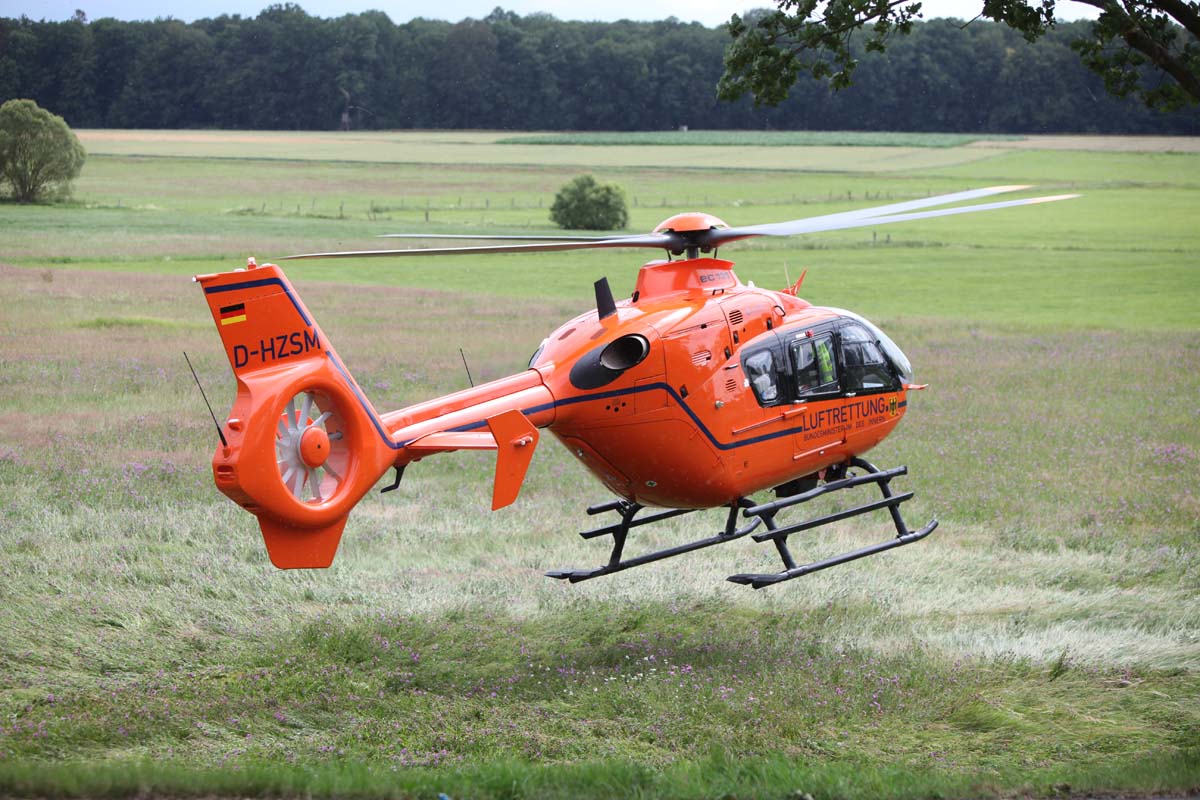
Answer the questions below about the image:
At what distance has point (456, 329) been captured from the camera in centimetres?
2973

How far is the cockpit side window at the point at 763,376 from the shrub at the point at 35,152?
15.3 m

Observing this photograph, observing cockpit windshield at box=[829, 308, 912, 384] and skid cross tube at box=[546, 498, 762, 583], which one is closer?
skid cross tube at box=[546, 498, 762, 583]

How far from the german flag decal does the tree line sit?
7898 millimetres

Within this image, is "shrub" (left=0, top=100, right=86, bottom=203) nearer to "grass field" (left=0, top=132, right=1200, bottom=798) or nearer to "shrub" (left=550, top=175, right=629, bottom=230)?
"grass field" (left=0, top=132, right=1200, bottom=798)

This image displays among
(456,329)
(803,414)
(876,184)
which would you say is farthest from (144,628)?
(876,184)

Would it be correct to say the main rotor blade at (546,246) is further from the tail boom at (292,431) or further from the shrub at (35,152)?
the shrub at (35,152)

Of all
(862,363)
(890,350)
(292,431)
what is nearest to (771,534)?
(862,363)

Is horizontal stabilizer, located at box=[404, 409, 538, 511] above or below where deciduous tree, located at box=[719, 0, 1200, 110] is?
below

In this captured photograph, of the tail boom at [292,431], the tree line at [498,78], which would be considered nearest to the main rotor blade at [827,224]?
the tail boom at [292,431]

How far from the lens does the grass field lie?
9.09 metres

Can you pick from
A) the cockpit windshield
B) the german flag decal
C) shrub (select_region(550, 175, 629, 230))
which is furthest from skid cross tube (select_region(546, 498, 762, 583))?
shrub (select_region(550, 175, 629, 230))

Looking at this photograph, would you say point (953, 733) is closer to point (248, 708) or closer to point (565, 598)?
point (565, 598)

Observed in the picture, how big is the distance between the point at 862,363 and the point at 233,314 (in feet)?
20.1

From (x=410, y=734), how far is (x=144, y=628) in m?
3.63
